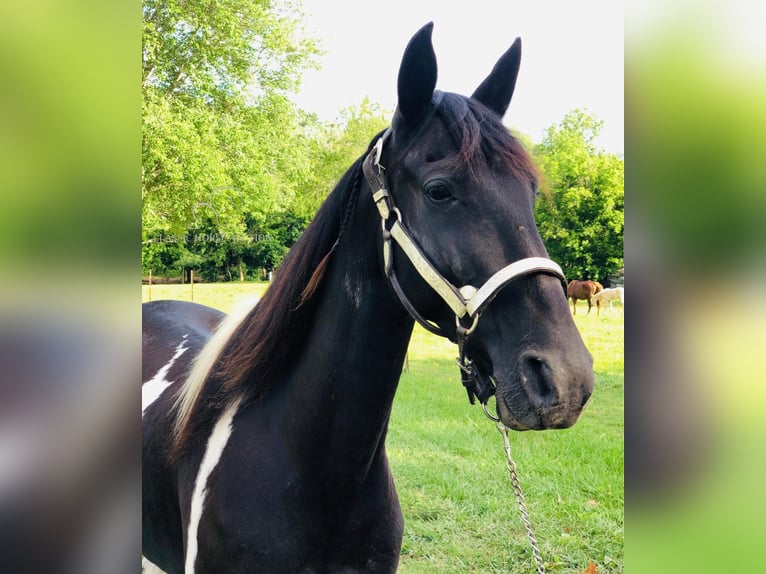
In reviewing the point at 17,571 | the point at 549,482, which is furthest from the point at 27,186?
the point at 549,482

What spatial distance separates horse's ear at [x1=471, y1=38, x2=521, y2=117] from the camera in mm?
1853

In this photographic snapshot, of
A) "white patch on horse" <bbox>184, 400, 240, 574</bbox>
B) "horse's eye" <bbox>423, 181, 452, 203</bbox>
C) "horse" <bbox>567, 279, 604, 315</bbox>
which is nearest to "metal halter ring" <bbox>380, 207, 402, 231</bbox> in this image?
"horse's eye" <bbox>423, 181, 452, 203</bbox>

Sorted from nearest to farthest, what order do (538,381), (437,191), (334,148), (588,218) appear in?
1. (538,381)
2. (437,191)
3. (588,218)
4. (334,148)

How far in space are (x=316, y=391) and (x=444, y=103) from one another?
99 cm

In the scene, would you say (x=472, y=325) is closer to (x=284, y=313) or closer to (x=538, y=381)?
(x=538, y=381)

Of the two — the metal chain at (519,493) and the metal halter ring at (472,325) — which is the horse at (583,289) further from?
the metal halter ring at (472,325)

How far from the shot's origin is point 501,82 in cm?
186

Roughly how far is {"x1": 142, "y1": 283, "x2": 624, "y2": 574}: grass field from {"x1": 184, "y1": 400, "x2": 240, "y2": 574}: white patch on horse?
61cm

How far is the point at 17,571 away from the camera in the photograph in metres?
0.56

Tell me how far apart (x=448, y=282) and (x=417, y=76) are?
644 millimetres

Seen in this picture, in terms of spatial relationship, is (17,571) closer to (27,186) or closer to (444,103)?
(27,186)

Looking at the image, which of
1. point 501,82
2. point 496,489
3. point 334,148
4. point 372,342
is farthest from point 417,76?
point 334,148

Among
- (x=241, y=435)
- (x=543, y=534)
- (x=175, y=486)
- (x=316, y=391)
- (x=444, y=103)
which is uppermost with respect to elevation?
(x=444, y=103)

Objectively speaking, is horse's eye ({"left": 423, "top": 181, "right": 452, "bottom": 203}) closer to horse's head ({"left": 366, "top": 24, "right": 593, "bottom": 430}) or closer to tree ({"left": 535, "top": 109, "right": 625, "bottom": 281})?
horse's head ({"left": 366, "top": 24, "right": 593, "bottom": 430})
